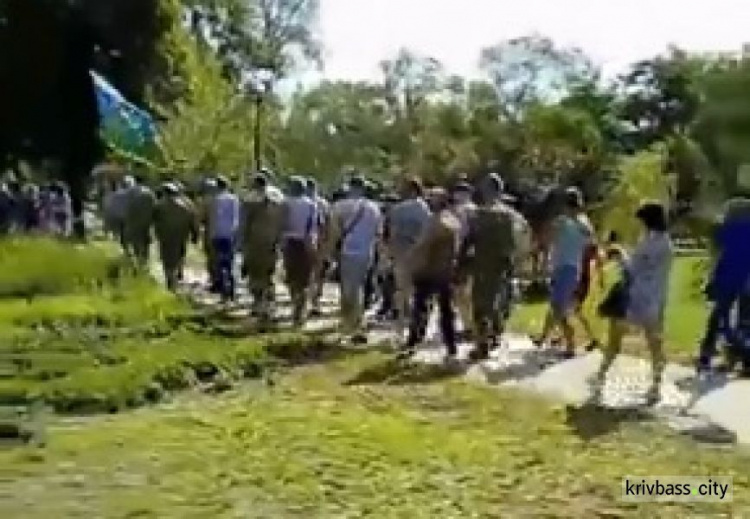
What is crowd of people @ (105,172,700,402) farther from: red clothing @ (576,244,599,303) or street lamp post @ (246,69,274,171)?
street lamp post @ (246,69,274,171)

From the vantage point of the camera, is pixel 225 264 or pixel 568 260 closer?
pixel 568 260

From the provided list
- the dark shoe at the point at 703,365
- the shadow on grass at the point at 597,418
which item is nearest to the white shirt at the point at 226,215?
the dark shoe at the point at 703,365

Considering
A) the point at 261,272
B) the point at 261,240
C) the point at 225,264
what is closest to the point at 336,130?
the point at 225,264

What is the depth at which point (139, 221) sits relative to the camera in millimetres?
22906

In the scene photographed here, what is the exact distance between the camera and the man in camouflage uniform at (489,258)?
15852 millimetres

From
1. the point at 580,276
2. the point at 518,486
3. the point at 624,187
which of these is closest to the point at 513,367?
the point at 580,276

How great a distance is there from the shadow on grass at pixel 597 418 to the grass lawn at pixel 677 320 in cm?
347

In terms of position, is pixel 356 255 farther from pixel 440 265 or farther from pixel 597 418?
pixel 597 418

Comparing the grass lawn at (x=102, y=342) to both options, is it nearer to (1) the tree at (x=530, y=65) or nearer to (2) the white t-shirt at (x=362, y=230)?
(2) the white t-shirt at (x=362, y=230)

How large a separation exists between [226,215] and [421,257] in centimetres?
551

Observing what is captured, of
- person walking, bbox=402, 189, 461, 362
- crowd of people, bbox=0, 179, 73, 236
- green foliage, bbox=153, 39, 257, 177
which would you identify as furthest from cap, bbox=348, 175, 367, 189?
green foliage, bbox=153, 39, 257, 177

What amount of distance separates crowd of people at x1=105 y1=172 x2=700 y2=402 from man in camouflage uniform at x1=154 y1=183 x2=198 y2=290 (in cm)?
2

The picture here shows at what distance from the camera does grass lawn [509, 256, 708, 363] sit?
17414mm

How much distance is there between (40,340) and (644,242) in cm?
580
